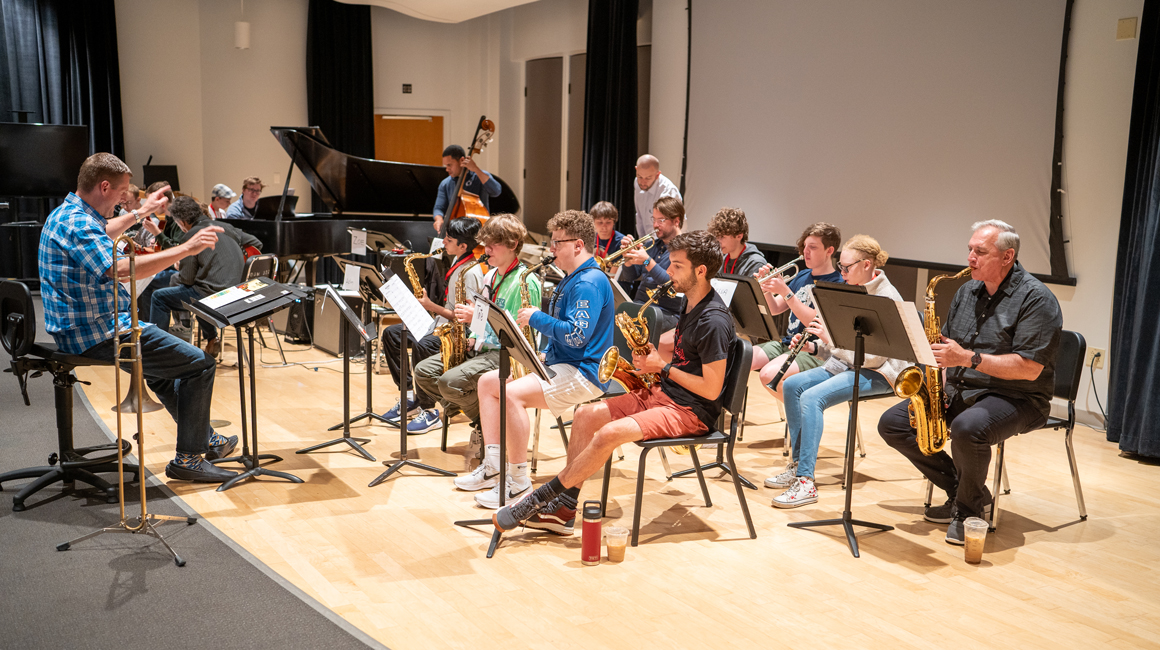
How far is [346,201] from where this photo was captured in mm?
8469

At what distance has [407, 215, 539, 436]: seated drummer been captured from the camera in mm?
4027

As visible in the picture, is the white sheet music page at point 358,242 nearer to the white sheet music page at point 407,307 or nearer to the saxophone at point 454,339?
the saxophone at point 454,339

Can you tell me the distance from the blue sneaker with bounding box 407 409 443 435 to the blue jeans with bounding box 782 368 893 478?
6.84ft

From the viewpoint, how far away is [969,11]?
5.62m

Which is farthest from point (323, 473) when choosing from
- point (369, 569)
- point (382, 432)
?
point (369, 569)

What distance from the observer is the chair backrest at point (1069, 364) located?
3740 millimetres

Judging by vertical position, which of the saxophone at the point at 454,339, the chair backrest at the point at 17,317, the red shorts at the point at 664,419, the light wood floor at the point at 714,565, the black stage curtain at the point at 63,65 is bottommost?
the light wood floor at the point at 714,565

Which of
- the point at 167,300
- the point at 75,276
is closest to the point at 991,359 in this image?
the point at 75,276

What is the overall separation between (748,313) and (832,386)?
1.80ft

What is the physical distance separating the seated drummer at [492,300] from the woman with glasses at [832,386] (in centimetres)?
138

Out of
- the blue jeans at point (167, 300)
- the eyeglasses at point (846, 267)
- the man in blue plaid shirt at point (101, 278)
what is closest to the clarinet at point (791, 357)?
the eyeglasses at point (846, 267)

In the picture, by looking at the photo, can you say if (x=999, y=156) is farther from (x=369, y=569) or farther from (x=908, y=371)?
(x=369, y=569)

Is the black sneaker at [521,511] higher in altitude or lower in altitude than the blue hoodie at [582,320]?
lower

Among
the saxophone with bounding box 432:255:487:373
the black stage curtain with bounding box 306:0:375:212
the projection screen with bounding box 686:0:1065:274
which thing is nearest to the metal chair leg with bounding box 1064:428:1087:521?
the projection screen with bounding box 686:0:1065:274
